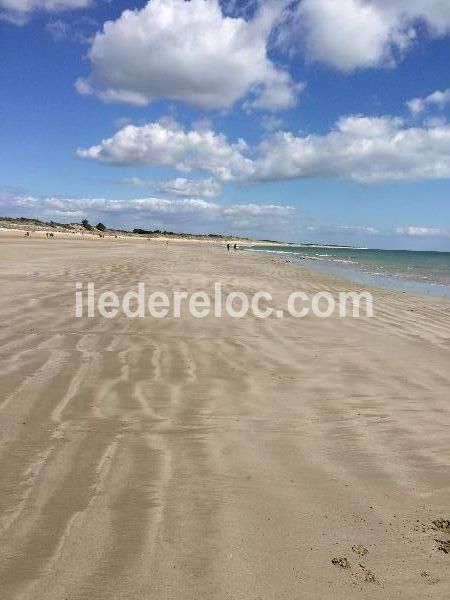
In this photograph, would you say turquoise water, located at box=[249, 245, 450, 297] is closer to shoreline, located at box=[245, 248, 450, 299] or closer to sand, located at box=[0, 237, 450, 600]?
shoreline, located at box=[245, 248, 450, 299]

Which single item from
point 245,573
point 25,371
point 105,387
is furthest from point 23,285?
point 245,573

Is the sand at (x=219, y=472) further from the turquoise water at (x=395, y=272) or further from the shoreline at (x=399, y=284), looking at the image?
the turquoise water at (x=395, y=272)

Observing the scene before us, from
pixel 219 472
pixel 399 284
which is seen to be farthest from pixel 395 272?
pixel 219 472

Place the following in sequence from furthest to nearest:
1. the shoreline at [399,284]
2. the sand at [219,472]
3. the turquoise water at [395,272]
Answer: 1. the turquoise water at [395,272]
2. the shoreline at [399,284]
3. the sand at [219,472]

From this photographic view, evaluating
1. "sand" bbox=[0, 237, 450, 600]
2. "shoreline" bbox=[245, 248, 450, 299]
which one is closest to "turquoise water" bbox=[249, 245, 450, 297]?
"shoreline" bbox=[245, 248, 450, 299]

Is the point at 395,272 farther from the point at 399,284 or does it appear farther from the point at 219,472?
the point at 219,472

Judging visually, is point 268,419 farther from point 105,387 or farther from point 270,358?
point 270,358

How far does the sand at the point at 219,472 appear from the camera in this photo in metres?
2.50

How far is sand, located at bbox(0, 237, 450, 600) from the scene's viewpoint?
8.19 feet

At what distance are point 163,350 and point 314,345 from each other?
8.23ft

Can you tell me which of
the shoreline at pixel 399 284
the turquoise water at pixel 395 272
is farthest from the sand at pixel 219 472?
the turquoise water at pixel 395 272

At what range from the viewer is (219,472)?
3.59 m

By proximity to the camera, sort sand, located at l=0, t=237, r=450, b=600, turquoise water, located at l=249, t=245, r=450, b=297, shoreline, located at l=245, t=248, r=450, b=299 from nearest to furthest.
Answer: sand, located at l=0, t=237, r=450, b=600
shoreline, located at l=245, t=248, r=450, b=299
turquoise water, located at l=249, t=245, r=450, b=297

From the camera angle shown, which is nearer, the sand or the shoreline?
the sand
